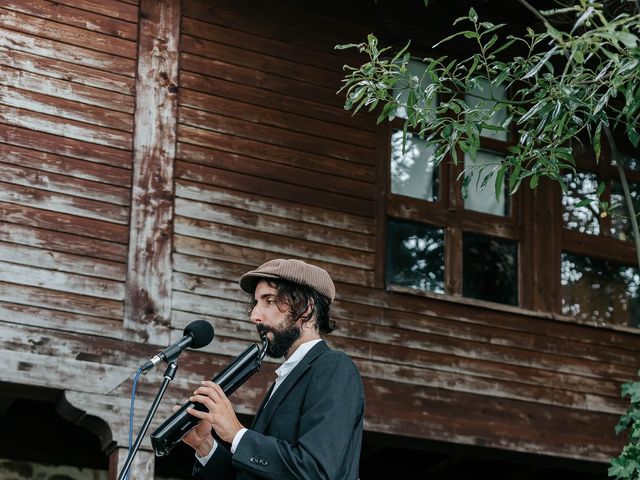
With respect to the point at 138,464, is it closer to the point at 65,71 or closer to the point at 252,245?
the point at 252,245

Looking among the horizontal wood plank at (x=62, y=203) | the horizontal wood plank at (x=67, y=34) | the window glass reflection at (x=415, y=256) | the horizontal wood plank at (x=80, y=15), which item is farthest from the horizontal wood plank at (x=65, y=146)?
the window glass reflection at (x=415, y=256)

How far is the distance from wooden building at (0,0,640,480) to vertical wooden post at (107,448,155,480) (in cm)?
2

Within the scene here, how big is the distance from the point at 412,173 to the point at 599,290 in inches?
68.3

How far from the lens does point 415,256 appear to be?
8.89 metres

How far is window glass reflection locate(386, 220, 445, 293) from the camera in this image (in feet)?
29.0

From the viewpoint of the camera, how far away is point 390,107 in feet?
18.5

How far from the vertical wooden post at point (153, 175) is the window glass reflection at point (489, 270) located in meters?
2.30

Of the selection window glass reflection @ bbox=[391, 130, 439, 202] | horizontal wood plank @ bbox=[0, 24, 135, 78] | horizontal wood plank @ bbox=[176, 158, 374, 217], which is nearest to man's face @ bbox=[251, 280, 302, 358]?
horizontal wood plank @ bbox=[176, 158, 374, 217]

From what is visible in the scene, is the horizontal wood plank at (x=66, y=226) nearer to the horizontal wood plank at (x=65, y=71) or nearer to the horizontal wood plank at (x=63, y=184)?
the horizontal wood plank at (x=63, y=184)

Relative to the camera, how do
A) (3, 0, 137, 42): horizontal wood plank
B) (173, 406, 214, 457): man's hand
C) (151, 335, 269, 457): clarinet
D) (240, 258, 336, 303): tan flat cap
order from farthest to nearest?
1. (3, 0, 137, 42): horizontal wood plank
2. (240, 258, 336, 303): tan flat cap
3. (173, 406, 214, 457): man's hand
4. (151, 335, 269, 457): clarinet

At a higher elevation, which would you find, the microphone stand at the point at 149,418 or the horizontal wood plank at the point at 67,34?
the horizontal wood plank at the point at 67,34

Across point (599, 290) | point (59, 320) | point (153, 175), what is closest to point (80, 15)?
point (153, 175)

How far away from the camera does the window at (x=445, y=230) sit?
8.88 metres

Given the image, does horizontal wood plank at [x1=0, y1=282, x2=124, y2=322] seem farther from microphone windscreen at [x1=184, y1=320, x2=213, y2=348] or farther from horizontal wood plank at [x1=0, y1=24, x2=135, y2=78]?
microphone windscreen at [x1=184, y1=320, x2=213, y2=348]
